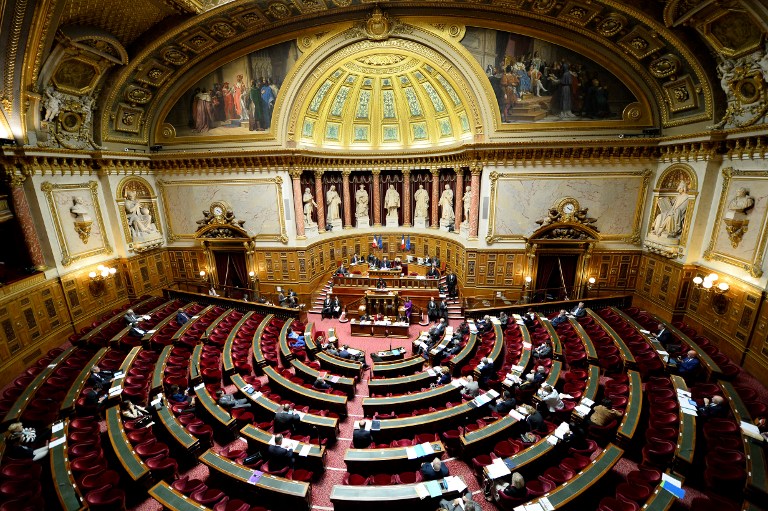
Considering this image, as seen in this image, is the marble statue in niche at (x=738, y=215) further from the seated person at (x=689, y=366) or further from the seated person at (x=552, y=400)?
the seated person at (x=552, y=400)

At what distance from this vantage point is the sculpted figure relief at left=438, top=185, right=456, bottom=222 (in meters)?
23.8

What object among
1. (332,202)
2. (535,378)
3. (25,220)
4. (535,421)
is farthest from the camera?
(332,202)

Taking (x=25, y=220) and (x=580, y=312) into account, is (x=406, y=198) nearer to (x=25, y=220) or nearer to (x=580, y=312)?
(x=580, y=312)

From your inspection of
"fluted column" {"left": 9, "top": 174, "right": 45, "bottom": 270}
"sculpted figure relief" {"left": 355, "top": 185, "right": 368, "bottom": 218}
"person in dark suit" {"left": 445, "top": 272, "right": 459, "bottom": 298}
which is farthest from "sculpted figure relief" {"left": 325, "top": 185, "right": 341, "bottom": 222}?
"fluted column" {"left": 9, "top": 174, "right": 45, "bottom": 270}

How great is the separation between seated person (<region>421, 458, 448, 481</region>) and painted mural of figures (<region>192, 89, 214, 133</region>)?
2089 centimetres

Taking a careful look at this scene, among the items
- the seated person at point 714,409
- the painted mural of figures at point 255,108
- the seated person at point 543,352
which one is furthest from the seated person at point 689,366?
the painted mural of figures at point 255,108

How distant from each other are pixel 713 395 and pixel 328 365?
12.3 meters

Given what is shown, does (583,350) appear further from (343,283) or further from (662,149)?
(343,283)

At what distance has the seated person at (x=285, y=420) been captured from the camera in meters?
9.51

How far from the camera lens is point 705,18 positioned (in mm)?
12078

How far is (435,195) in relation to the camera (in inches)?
970

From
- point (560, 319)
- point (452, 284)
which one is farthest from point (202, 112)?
point (560, 319)

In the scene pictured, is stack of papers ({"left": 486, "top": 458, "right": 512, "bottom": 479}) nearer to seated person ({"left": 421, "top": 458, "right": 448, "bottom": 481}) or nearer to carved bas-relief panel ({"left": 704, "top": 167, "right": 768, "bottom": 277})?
seated person ({"left": 421, "top": 458, "right": 448, "bottom": 481})

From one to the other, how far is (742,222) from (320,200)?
21.5 meters
